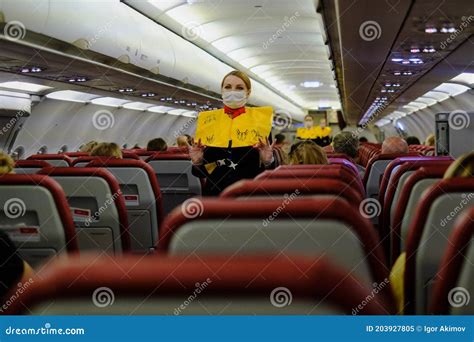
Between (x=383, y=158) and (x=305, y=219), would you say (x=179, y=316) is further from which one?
(x=383, y=158)

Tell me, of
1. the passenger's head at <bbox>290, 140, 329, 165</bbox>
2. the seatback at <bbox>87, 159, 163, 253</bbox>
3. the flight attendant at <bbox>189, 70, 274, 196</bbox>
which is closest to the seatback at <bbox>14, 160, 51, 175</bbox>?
the seatback at <bbox>87, 159, 163, 253</bbox>

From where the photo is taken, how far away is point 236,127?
448cm

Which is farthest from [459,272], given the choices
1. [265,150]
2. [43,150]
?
[43,150]

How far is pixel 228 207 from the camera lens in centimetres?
171

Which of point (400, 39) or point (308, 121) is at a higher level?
point (400, 39)

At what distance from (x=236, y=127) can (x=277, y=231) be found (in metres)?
2.76

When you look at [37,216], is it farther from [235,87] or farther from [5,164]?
[235,87]

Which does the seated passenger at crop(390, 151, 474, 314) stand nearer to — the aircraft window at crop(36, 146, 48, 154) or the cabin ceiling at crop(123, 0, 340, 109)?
the cabin ceiling at crop(123, 0, 340, 109)

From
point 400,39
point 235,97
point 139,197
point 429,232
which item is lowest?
point 139,197

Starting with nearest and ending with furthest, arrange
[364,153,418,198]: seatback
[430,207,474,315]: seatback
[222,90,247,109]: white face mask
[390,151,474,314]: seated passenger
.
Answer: [430,207,474,315]: seatback, [390,151,474,314]: seated passenger, [222,90,247,109]: white face mask, [364,153,418,198]: seatback

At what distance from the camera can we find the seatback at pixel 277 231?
66.5 inches

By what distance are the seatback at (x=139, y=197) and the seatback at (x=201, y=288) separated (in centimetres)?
392

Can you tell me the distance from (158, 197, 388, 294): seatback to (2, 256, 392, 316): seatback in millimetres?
588

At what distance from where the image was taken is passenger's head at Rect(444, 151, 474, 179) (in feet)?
9.14
